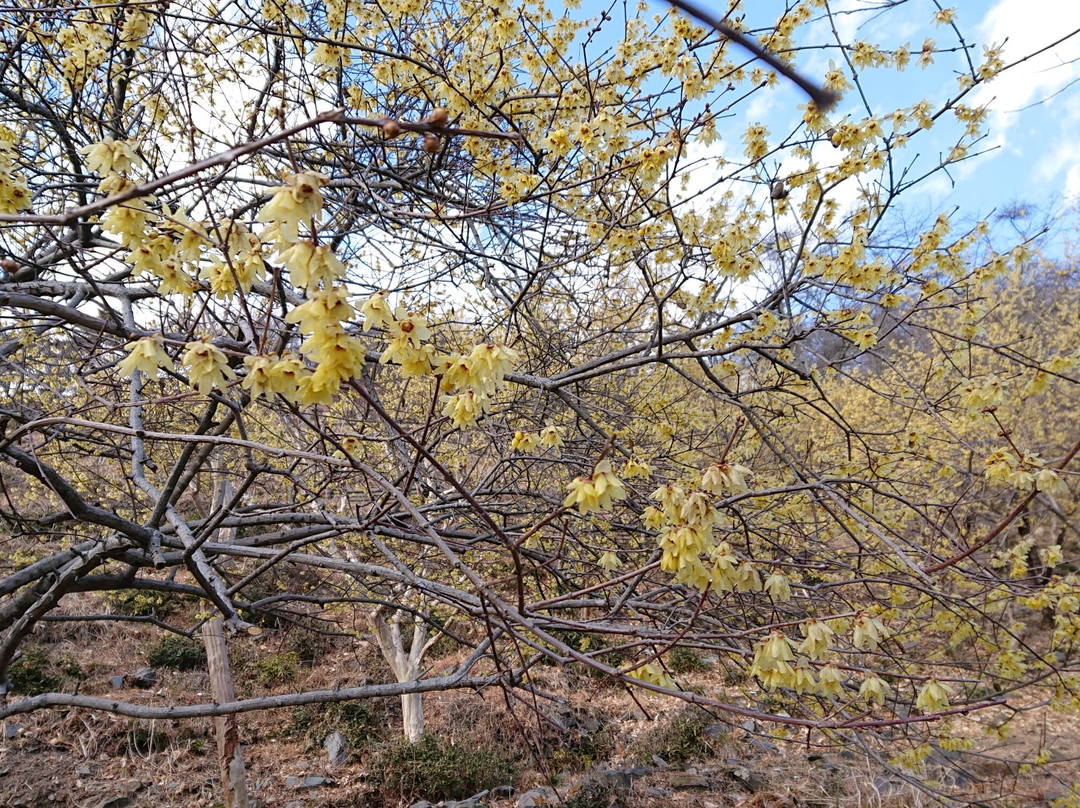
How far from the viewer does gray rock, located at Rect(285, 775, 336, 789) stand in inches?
279

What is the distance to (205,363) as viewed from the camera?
1312mm

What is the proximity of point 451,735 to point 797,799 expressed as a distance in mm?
4570

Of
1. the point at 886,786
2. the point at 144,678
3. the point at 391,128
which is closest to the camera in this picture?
the point at 391,128

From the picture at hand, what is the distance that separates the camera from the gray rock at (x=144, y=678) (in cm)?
903

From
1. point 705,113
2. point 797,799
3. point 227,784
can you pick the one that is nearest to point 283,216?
point 705,113

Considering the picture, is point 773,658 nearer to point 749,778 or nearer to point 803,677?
point 803,677

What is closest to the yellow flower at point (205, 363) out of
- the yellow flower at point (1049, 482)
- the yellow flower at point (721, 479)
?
the yellow flower at point (721, 479)

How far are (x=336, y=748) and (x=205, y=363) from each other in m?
8.46

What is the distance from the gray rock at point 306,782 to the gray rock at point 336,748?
1.86 feet

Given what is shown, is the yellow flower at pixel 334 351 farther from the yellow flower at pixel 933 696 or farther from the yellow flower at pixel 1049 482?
the yellow flower at pixel 1049 482

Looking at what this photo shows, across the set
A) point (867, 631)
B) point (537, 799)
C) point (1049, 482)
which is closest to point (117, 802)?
point (537, 799)

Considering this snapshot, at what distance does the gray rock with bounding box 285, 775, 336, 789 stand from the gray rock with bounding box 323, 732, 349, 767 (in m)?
0.57

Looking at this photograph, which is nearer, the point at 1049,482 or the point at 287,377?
the point at 287,377

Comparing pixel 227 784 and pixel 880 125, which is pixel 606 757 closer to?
pixel 227 784
